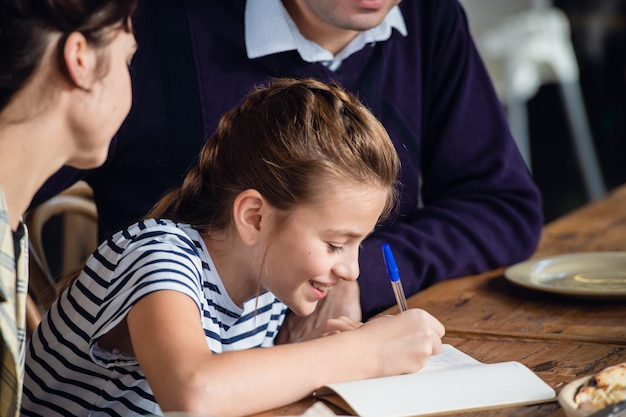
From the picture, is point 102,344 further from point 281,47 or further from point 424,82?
point 424,82

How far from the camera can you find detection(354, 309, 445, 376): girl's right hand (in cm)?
108

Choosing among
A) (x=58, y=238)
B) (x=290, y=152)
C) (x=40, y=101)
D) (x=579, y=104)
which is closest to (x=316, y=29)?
(x=290, y=152)

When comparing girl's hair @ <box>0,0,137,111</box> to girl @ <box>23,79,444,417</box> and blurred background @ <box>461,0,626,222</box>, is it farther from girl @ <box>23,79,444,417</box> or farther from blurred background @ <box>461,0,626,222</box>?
blurred background @ <box>461,0,626,222</box>

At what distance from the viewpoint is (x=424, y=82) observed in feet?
6.06

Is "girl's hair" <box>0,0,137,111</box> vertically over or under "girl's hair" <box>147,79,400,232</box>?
over

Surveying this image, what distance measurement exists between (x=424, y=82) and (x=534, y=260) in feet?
1.46

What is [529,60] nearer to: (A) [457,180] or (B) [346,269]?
(A) [457,180]

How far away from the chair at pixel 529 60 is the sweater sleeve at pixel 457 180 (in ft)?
8.16

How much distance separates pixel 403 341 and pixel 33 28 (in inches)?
21.1

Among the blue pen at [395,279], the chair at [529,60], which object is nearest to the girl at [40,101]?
the blue pen at [395,279]

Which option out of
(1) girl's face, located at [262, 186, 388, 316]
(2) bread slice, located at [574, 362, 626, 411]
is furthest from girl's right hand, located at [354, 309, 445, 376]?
(2) bread slice, located at [574, 362, 626, 411]

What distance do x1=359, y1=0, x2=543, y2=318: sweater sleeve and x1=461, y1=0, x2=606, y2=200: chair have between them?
2487mm

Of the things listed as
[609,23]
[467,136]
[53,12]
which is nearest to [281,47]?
[467,136]

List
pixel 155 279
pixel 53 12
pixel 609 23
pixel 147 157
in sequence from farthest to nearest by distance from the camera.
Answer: pixel 609 23 < pixel 147 157 < pixel 155 279 < pixel 53 12
